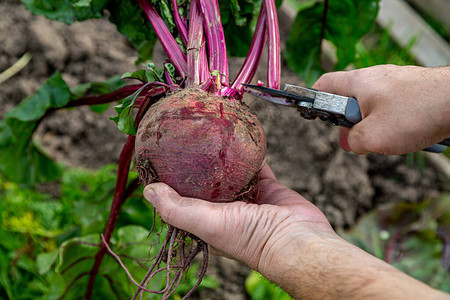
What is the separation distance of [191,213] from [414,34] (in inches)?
124

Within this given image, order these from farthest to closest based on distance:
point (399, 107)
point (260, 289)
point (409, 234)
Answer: point (409, 234) < point (260, 289) < point (399, 107)

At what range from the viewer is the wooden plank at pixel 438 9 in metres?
3.83

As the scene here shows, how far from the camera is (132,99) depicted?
142 centimetres

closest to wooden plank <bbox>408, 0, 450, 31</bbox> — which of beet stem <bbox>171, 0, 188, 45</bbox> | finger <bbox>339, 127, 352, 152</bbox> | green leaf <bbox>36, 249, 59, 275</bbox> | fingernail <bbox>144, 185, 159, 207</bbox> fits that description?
finger <bbox>339, 127, 352, 152</bbox>

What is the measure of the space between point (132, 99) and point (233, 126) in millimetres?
385

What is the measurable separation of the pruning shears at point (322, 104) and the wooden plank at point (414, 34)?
7.45ft

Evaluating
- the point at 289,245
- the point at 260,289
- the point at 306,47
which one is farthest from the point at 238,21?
the point at 260,289

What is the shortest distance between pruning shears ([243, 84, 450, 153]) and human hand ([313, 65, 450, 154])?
34 millimetres

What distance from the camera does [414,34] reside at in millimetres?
3506

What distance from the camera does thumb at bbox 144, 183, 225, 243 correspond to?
4.10 ft

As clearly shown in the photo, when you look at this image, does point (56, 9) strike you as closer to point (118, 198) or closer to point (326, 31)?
point (118, 198)

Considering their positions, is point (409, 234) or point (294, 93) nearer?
point (294, 93)

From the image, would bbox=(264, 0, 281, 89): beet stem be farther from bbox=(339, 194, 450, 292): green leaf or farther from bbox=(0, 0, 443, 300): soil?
bbox=(339, 194, 450, 292): green leaf

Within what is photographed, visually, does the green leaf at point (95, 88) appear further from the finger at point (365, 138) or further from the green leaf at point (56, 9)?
the finger at point (365, 138)
